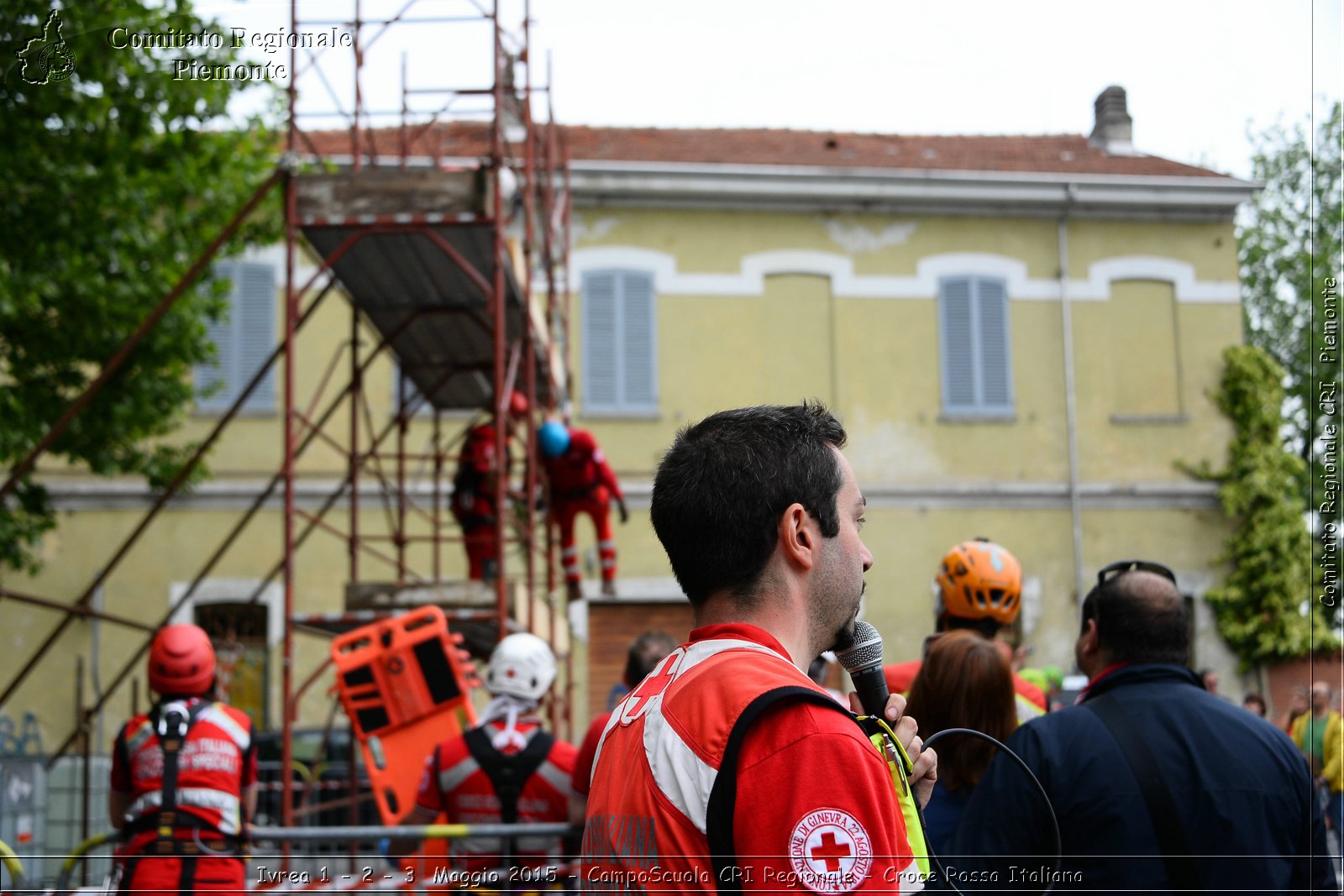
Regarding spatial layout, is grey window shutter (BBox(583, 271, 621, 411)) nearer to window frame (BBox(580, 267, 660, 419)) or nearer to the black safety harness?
window frame (BBox(580, 267, 660, 419))

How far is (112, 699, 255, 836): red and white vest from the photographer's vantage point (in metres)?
5.27

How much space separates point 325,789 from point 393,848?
947 cm

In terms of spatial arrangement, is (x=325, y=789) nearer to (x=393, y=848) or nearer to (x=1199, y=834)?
(x=393, y=848)

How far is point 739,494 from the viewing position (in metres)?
2.08

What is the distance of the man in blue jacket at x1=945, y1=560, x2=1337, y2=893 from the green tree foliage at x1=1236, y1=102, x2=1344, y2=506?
0.65 metres

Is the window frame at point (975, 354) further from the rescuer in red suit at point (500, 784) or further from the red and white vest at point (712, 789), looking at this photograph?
the red and white vest at point (712, 789)

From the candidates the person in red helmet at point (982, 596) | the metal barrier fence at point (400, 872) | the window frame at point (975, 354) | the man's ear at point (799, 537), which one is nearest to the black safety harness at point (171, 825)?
the metal barrier fence at point (400, 872)

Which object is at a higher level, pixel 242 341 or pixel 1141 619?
pixel 242 341

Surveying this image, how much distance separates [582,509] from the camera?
35.9 feet

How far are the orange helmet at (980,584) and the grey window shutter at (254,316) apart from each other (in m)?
15.8

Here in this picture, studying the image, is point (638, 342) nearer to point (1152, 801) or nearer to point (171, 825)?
point (171, 825)

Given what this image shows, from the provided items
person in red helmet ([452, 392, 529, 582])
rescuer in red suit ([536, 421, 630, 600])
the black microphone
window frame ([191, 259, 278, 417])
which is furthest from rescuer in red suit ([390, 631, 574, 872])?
window frame ([191, 259, 278, 417])

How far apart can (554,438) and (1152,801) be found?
7.11 meters

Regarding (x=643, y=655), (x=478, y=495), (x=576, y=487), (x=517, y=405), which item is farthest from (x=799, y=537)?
(x=576, y=487)
